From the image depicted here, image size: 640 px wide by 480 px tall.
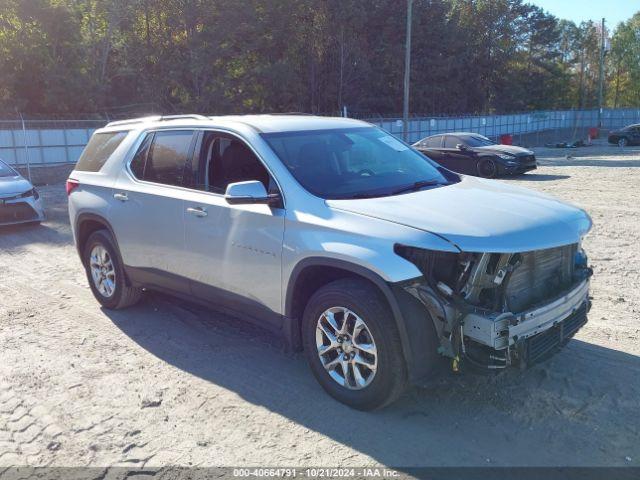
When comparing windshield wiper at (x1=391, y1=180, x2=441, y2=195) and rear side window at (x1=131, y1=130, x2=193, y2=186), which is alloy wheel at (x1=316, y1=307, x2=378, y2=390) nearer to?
windshield wiper at (x1=391, y1=180, x2=441, y2=195)

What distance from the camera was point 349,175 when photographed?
4.57 metres

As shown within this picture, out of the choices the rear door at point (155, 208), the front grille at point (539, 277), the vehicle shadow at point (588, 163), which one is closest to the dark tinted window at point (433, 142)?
the vehicle shadow at point (588, 163)

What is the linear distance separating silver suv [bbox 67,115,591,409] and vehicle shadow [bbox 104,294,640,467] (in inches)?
10.5

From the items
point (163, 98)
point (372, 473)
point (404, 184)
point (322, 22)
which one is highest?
point (322, 22)

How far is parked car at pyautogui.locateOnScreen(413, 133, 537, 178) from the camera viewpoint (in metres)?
17.8

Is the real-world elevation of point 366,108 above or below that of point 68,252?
above

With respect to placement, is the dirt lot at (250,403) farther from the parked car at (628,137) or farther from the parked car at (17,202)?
the parked car at (628,137)

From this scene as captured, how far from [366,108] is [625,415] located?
48.3m

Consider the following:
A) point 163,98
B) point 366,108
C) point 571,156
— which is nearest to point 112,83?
point 163,98

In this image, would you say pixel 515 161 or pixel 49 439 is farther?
pixel 515 161

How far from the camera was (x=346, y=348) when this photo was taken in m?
3.95

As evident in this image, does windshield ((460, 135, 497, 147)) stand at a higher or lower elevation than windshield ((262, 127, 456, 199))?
lower

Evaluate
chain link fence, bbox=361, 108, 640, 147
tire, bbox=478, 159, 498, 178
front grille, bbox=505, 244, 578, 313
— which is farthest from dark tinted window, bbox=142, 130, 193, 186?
chain link fence, bbox=361, 108, 640, 147

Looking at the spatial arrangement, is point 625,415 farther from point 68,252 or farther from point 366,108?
point 366,108
